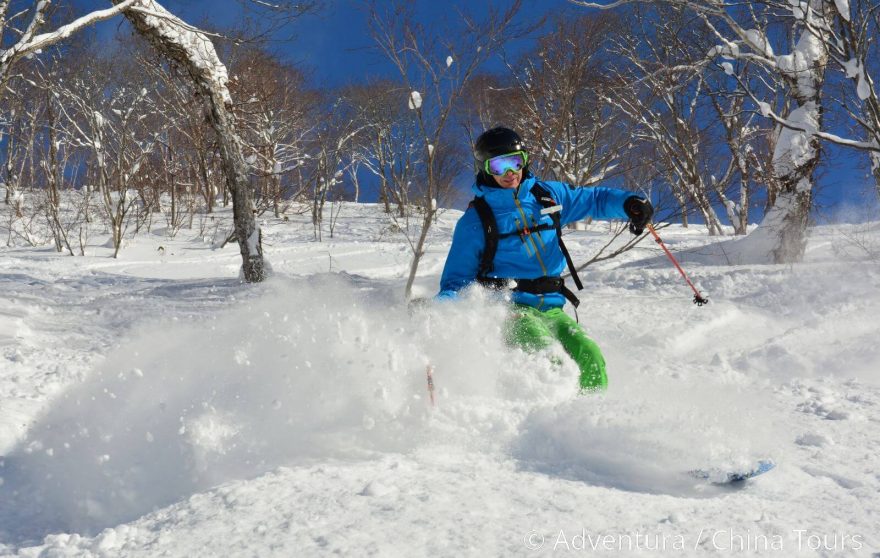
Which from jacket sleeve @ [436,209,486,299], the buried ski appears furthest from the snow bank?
the buried ski

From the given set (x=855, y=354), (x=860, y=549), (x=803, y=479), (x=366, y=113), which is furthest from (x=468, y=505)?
(x=366, y=113)

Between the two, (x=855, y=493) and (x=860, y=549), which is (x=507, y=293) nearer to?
(x=855, y=493)

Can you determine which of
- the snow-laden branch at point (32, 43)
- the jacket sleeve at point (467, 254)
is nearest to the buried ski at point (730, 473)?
the jacket sleeve at point (467, 254)

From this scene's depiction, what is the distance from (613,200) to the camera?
150 inches

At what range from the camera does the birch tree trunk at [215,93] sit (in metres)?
7.89

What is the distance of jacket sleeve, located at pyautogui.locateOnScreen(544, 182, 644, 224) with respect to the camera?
382cm

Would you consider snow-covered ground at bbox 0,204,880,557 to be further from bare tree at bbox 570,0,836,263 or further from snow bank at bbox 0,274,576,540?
bare tree at bbox 570,0,836,263

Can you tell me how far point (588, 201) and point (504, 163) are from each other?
657mm

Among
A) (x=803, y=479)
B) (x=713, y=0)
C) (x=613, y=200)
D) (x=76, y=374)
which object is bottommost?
(x=76, y=374)

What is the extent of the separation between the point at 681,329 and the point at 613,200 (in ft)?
8.43

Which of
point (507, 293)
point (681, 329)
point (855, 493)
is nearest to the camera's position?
point (855, 493)

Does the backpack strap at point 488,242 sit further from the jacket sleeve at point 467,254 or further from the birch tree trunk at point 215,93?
the birch tree trunk at point 215,93

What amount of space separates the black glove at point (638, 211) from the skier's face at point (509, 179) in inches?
27.7

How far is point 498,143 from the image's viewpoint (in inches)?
141
